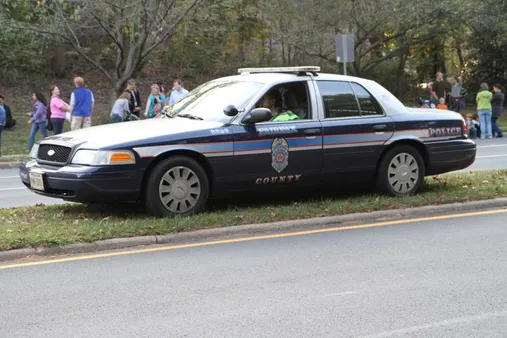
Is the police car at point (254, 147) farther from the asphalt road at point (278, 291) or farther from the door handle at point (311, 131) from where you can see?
the asphalt road at point (278, 291)

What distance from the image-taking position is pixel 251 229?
7414mm

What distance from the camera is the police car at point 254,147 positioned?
7.42 metres

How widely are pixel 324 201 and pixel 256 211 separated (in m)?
1.07

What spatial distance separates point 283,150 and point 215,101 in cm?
104

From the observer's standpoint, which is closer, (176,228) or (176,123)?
(176,228)

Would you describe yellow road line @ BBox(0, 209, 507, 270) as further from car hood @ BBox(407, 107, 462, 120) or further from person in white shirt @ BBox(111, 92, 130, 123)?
person in white shirt @ BBox(111, 92, 130, 123)

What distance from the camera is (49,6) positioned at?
2053 centimetres

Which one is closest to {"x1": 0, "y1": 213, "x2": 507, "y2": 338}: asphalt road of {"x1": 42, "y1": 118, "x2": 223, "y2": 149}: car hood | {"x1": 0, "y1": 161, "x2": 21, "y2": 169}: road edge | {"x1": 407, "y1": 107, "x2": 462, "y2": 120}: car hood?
{"x1": 42, "y1": 118, "x2": 223, "y2": 149}: car hood

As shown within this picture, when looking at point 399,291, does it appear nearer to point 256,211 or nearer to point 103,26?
point 256,211

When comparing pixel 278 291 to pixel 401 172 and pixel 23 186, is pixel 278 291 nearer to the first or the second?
pixel 401 172

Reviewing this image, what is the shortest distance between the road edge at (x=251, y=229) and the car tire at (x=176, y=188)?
62 cm

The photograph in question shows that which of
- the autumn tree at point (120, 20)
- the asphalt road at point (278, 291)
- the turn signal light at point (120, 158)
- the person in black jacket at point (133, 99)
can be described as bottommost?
the asphalt road at point (278, 291)

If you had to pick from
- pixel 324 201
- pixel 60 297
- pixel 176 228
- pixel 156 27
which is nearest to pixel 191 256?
pixel 176 228

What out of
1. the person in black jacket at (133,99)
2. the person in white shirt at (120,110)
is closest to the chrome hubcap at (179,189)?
the person in white shirt at (120,110)
